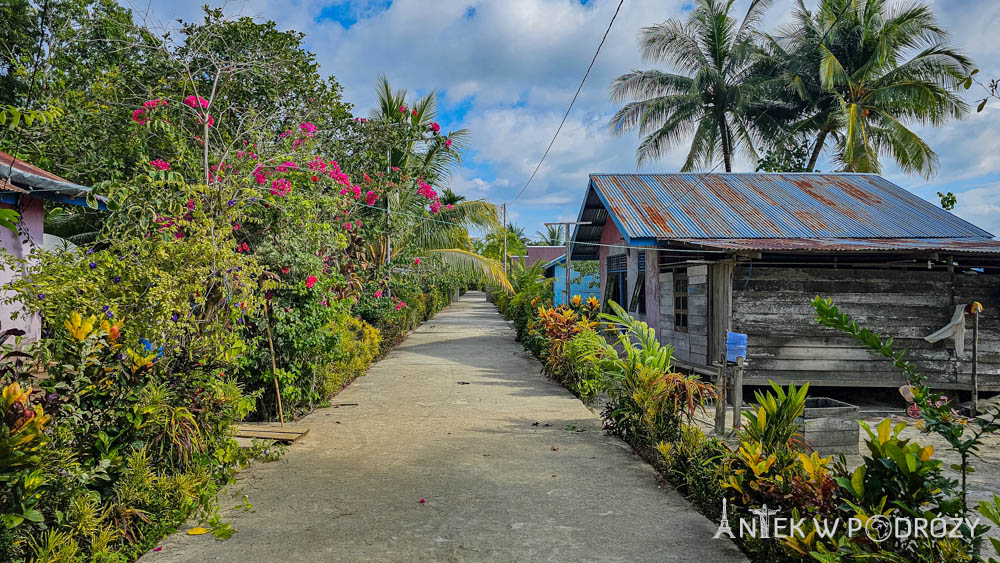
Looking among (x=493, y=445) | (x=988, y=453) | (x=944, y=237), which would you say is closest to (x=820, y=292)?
(x=988, y=453)

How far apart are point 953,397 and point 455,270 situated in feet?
36.3

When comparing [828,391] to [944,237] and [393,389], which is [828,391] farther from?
[393,389]

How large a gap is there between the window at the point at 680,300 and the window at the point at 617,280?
302 cm

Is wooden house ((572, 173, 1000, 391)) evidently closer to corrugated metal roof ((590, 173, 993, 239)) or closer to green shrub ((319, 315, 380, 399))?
corrugated metal roof ((590, 173, 993, 239))

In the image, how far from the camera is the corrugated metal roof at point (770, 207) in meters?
11.5

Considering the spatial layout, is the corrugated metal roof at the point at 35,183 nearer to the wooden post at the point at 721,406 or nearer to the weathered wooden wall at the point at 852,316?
the wooden post at the point at 721,406

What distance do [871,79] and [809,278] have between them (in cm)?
1617

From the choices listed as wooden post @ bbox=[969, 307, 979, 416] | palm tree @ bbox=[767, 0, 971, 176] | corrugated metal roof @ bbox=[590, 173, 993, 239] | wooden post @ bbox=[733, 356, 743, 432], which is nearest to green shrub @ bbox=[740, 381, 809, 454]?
wooden post @ bbox=[733, 356, 743, 432]

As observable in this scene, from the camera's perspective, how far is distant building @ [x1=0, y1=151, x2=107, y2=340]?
582 cm

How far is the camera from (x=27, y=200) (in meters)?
6.53

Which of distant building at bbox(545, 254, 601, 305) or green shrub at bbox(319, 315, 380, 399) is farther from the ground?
distant building at bbox(545, 254, 601, 305)

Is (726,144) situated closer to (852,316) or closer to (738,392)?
(852,316)

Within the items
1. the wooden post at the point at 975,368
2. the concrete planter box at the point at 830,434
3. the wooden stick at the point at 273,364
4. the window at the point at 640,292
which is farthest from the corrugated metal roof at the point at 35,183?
the wooden post at the point at 975,368

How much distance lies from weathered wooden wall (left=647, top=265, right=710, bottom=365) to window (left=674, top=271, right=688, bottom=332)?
0.26 feet
